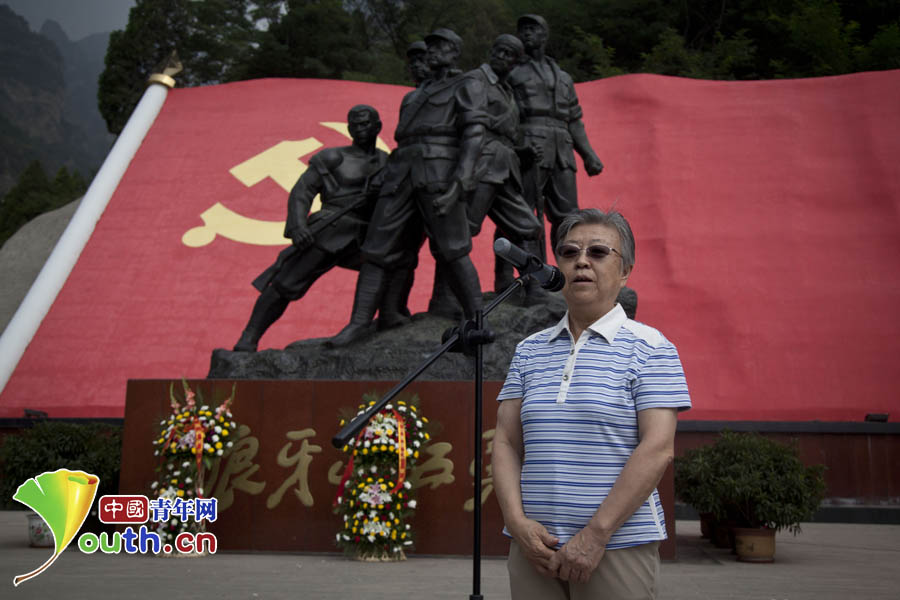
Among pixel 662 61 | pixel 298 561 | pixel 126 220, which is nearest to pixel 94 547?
pixel 298 561

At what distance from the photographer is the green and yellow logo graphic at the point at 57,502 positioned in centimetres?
439

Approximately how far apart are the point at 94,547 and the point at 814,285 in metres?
7.36

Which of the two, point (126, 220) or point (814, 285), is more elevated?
point (126, 220)

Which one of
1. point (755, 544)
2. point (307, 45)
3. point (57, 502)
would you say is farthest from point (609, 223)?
point (307, 45)

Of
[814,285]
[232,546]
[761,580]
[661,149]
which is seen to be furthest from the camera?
[661,149]

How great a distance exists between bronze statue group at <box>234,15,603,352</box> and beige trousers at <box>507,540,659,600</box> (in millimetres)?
3761

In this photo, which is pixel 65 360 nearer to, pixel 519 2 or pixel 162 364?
pixel 162 364

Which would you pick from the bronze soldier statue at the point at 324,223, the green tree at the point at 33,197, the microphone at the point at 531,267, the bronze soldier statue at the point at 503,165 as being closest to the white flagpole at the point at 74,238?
the bronze soldier statue at the point at 324,223

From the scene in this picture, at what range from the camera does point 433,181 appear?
5.63m

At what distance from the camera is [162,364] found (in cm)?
953

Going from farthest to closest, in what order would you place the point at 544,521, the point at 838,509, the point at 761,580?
the point at 838,509
the point at 761,580
the point at 544,521

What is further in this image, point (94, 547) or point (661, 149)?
point (661, 149)

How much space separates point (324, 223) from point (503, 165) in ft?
4.06

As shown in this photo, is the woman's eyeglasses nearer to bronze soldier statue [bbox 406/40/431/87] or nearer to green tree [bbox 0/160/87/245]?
bronze soldier statue [bbox 406/40/431/87]
